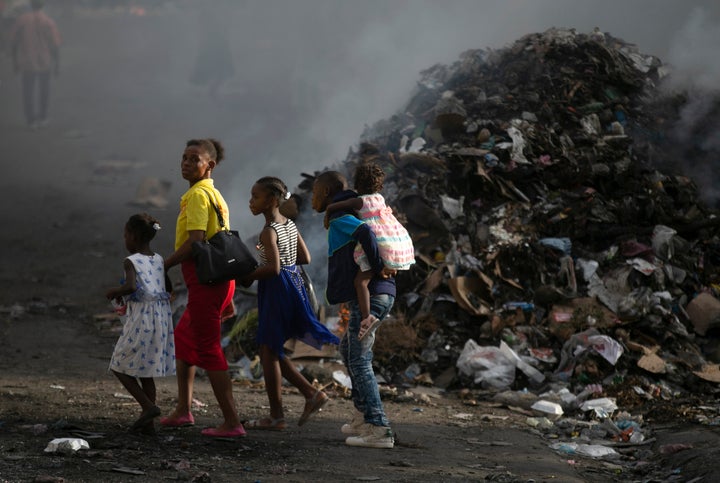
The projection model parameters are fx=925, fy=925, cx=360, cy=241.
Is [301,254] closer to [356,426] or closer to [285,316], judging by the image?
[285,316]

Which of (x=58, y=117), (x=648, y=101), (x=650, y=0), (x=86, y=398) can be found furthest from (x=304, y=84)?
(x=86, y=398)

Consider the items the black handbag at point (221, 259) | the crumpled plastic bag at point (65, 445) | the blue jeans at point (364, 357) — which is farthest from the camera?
the blue jeans at point (364, 357)

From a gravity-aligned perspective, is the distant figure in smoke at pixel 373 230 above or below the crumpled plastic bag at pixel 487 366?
above

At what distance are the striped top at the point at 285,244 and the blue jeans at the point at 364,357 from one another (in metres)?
0.44

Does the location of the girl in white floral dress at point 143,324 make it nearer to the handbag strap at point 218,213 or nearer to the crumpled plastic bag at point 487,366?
the handbag strap at point 218,213

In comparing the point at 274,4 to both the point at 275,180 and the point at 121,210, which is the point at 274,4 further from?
the point at 275,180

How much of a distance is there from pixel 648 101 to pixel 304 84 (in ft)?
29.0

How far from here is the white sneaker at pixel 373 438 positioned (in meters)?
4.83

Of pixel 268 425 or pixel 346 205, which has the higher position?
pixel 346 205

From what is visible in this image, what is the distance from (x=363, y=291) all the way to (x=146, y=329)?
111cm

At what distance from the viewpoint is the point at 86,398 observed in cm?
582

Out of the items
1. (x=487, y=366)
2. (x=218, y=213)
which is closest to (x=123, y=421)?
(x=218, y=213)

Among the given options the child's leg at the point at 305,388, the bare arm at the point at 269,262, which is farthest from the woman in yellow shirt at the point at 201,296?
the child's leg at the point at 305,388

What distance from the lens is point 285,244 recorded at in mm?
4938
